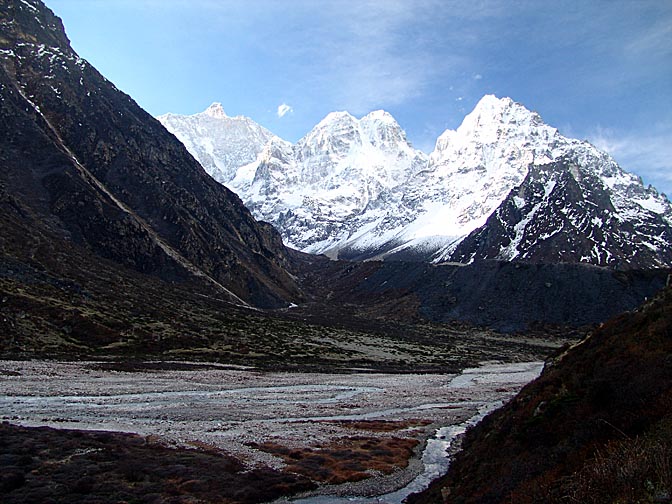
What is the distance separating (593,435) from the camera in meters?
16.1

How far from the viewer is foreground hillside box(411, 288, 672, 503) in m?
11.0

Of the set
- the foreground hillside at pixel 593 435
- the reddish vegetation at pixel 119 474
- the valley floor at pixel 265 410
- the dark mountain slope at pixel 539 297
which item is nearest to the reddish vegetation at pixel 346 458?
the valley floor at pixel 265 410

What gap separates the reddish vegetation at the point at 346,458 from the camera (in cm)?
2898

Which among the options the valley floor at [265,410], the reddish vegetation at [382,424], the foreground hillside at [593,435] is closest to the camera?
the foreground hillside at [593,435]

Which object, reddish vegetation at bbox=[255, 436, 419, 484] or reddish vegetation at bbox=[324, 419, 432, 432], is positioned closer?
reddish vegetation at bbox=[255, 436, 419, 484]

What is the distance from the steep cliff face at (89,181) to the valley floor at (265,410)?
8566 cm

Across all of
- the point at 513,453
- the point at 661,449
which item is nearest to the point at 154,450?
the point at 513,453

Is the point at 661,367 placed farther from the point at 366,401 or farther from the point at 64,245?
the point at 64,245

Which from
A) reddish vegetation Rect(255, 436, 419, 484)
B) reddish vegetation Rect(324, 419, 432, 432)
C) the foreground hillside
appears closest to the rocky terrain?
the foreground hillside

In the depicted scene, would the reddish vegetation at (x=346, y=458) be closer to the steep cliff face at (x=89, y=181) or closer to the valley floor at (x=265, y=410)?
the valley floor at (x=265, y=410)

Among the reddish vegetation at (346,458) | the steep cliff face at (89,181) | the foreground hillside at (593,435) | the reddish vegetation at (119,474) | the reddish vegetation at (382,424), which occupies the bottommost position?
the reddish vegetation at (382,424)

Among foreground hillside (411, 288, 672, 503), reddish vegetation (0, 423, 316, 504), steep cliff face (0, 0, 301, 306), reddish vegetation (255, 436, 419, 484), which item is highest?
steep cliff face (0, 0, 301, 306)

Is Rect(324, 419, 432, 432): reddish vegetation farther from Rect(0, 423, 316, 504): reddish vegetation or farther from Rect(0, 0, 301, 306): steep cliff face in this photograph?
Rect(0, 0, 301, 306): steep cliff face

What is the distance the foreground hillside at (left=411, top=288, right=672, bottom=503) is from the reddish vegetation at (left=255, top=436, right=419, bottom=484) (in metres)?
6.91
